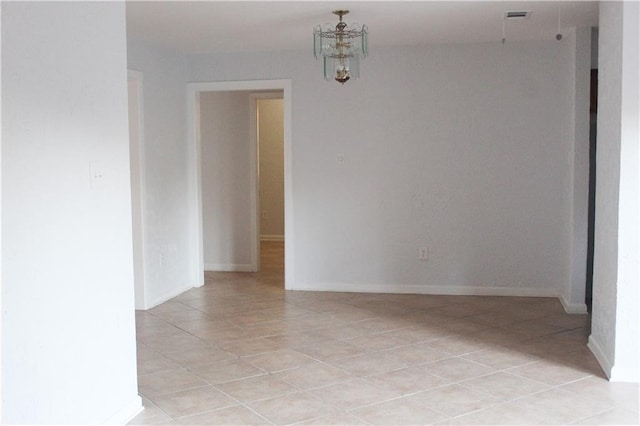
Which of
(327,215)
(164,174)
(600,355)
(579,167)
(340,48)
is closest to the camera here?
(600,355)

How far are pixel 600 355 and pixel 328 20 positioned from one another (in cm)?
290

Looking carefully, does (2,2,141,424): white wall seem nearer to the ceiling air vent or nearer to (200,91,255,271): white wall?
the ceiling air vent

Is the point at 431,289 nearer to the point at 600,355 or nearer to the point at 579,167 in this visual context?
the point at 579,167

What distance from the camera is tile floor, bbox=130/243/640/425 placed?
3.37 meters

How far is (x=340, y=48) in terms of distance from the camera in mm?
4598

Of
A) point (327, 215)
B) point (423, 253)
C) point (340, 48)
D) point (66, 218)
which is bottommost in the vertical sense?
point (423, 253)

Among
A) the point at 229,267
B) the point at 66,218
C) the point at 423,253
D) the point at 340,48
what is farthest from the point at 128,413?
the point at 229,267

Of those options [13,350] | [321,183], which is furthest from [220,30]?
[13,350]

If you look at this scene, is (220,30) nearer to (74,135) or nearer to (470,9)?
(470,9)

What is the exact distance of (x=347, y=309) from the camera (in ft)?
18.5

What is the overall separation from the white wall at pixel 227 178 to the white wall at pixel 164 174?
3.28 feet

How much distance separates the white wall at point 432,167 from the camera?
5930 mm

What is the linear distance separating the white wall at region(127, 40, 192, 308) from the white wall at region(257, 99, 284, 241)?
3.56 metres

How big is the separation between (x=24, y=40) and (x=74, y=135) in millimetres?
443
